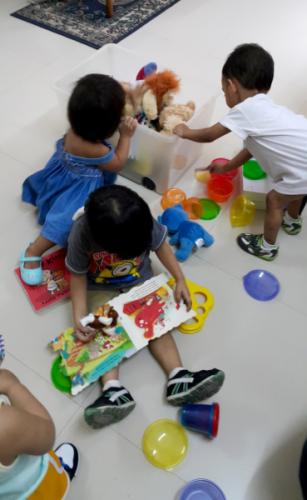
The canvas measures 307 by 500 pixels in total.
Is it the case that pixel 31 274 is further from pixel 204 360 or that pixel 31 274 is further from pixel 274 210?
pixel 274 210

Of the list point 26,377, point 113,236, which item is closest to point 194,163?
point 113,236

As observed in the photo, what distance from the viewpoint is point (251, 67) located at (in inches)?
41.2

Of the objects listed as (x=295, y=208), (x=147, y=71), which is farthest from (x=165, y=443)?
(x=147, y=71)

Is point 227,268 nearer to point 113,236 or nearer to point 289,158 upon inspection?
point 289,158

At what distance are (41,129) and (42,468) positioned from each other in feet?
4.01

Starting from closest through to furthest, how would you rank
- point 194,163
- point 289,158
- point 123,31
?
1. point 289,158
2. point 194,163
3. point 123,31

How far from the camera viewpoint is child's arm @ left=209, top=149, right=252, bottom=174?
1.25m

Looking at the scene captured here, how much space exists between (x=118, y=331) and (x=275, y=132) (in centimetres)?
62

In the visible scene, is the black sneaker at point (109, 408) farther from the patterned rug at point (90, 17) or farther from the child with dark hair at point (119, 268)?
the patterned rug at point (90, 17)

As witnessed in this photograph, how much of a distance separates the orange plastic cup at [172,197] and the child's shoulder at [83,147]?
0.30m

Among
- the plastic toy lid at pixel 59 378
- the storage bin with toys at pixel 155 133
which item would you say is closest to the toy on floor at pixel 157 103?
the storage bin with toys at pixel 155 133

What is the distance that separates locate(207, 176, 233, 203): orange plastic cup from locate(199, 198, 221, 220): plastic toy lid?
2 centimetres

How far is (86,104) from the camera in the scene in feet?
3.26

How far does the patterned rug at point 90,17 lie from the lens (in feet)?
6.44
